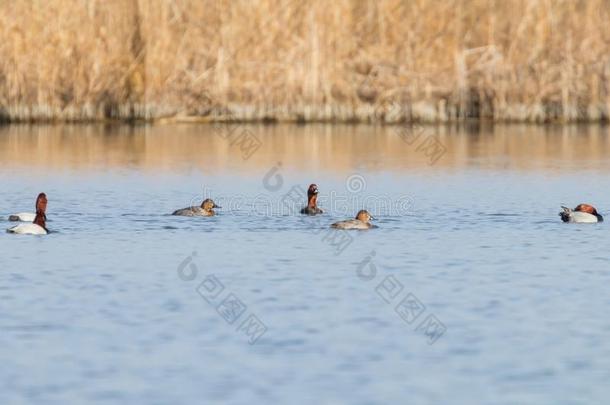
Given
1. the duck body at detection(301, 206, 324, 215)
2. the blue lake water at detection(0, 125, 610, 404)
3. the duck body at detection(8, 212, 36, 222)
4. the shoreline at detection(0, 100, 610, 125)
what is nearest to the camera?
the blue lake water at detection(0, 125, 610, 404)

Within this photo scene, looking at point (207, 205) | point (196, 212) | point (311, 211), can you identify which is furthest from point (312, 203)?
point (196, 212)

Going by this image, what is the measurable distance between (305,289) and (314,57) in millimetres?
28573

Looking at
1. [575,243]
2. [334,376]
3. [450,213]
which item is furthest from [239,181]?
[334,376]

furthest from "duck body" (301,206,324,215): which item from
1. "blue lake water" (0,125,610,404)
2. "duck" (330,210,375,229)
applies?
"duck" (330,210,375,229)

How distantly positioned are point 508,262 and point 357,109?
1081 inches

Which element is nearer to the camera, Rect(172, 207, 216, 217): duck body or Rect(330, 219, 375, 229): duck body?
Rect(330, 219, 375, 229): duck body

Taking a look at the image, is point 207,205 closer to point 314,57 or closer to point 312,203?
point 312,203

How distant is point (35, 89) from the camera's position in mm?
44875

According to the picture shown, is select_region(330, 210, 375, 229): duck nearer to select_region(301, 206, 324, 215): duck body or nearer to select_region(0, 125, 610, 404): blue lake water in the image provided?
select_region(0, 125, 610, 404): blue lake water
